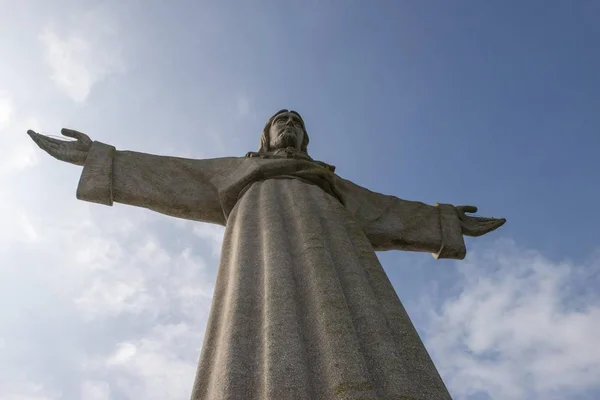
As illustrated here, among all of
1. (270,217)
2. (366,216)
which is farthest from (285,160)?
(270,217)

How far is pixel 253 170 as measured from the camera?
23.7 feet

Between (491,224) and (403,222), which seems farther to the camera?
(491,224)

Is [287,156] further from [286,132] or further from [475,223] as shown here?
[475,223]

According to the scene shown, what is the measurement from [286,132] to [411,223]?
219cm

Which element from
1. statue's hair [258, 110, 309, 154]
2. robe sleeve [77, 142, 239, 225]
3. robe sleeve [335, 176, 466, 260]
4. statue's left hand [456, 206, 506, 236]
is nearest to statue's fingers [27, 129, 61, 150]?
robe sleeve [77, 142, 239, 225]

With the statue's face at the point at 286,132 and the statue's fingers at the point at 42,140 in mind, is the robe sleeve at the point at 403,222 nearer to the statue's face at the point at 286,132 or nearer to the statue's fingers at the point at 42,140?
the statue's face at the point at 286,132

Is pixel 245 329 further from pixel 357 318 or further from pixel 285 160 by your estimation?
pixel 285 160

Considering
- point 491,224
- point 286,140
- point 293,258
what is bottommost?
point 293,258

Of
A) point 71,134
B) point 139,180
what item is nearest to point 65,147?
point 71,134

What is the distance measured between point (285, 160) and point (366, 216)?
1.25 m

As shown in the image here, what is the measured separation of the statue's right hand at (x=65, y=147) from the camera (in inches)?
288

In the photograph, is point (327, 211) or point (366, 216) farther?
point (366, 216)

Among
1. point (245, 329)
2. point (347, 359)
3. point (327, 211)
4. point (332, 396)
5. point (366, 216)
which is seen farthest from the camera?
point (366, 216)

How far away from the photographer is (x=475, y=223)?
8.57m
